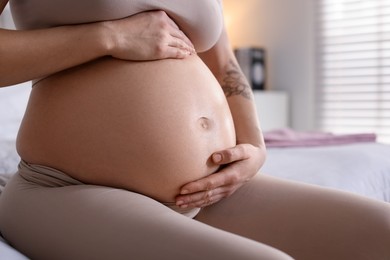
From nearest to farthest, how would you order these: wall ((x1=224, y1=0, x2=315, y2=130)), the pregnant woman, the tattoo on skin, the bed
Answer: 1. the pregnant woman
2. the tattoo on skin
3. the bed
4. wall ((x1=224, y1=0, x2=315, y2=130))

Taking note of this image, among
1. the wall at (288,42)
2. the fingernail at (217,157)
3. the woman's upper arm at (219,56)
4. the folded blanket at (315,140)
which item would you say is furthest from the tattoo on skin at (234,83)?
the wall at (288,42)

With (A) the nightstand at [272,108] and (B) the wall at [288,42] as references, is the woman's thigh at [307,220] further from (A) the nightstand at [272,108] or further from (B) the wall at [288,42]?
(B) the wall at [288,42]

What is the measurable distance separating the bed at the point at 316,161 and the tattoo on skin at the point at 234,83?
0.36 m

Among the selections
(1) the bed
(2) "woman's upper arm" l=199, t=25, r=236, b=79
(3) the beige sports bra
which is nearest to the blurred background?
(1) the bed

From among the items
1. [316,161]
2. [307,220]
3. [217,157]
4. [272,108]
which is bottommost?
[272,108]

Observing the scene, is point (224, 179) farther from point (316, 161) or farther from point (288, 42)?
point (288, 42)

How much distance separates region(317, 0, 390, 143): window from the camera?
292 centimetres

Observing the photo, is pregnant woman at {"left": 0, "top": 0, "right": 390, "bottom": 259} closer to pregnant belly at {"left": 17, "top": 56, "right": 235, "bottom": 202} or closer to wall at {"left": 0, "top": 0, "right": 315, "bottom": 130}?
pregnant belly at {"left": 17, "top": 56, "right": 235, "bottom": 202}

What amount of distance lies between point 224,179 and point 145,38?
26 cm

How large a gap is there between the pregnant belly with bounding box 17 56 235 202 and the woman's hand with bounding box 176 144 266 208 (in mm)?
15

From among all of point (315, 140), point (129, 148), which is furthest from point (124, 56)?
point (315, 140)

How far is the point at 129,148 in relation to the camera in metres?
0.68

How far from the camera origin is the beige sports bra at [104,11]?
0.73m

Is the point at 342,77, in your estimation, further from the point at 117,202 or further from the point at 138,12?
the point at 117,202
